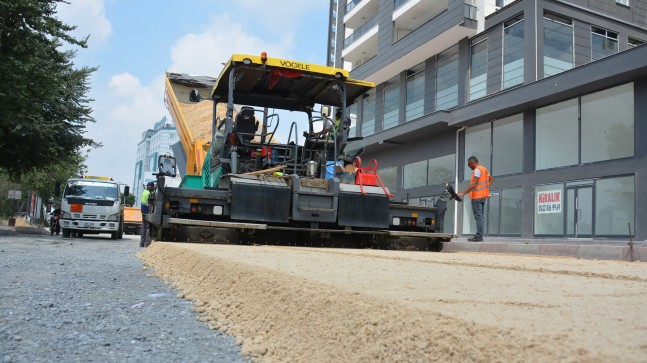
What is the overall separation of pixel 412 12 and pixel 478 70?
19.8 feet

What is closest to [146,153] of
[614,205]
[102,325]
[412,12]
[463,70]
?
[412,12]

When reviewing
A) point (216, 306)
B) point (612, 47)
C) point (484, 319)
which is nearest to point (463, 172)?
point (612, 47)

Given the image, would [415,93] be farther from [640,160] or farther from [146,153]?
[146,153]

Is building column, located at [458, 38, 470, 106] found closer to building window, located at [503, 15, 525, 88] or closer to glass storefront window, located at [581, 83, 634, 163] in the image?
building window, located at [503, 15, 525, 88]

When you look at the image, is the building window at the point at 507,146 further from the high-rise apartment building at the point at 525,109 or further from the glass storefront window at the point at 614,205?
the glass storefront window at the point at 614,205

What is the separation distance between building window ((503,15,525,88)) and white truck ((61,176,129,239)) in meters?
14.4

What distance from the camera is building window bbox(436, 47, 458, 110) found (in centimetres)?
2164

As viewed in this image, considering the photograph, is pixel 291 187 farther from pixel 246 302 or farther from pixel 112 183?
pixel 112 183

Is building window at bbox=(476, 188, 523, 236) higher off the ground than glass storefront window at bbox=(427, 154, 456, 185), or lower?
lower

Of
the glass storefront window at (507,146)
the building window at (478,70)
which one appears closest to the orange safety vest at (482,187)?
the glass storefront window at (507,146)

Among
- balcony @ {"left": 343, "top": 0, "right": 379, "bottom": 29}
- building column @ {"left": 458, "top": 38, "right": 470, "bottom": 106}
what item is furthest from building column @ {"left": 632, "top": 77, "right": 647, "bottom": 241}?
balcony @ {"left": 343, "top": 0, "right": 379, "bottom": 29}

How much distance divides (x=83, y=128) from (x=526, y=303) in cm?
2331

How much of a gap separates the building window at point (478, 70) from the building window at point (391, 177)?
20.5ft

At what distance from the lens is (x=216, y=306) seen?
3359mm
